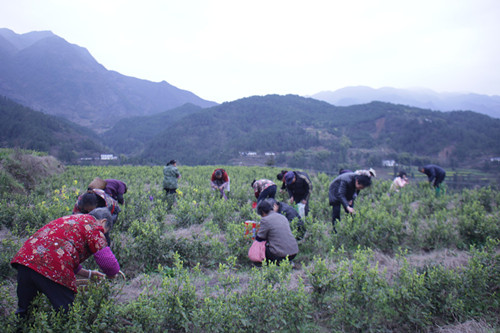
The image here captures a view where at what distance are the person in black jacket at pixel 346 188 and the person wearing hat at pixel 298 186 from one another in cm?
51

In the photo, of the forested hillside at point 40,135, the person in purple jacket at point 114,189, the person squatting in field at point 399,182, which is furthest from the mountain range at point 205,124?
the person in purple jacket at point 114,189

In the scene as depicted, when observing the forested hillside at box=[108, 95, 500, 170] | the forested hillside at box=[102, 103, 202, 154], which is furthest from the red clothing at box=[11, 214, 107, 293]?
the forested hillside at box=[102, 103, 202, 154]

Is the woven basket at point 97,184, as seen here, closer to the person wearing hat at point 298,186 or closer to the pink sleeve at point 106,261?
the pink sleeve at point 106,261

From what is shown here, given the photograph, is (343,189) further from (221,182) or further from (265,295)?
(221,182)

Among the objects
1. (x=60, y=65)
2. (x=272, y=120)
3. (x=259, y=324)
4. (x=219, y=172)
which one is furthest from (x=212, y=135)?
(x=60, y=65)

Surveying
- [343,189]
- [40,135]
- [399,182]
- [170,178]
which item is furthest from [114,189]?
[40,135]

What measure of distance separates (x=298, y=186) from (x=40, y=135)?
52600mm

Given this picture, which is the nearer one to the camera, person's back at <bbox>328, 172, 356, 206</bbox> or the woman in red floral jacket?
the woman in red floral jacket

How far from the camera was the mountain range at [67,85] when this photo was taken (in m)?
98.9

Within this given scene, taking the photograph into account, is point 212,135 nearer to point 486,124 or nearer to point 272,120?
point 272,120

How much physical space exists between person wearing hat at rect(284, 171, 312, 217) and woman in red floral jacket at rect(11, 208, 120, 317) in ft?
12.1

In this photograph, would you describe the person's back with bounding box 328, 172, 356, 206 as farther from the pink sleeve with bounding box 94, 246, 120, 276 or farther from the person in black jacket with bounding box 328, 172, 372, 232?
the pink sleeve with bounding box 94, 246, 120, 276

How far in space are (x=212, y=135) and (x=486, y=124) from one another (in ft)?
191

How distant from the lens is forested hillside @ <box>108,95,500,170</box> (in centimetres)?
4122
